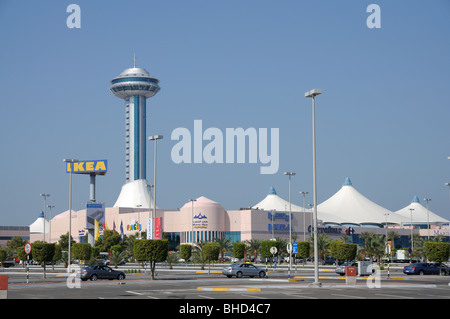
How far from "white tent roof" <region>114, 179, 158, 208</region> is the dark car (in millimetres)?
131677

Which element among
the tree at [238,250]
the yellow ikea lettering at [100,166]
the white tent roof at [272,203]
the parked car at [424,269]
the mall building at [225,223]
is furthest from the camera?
the white tent roof at [272,203]

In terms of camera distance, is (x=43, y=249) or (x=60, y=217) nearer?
(x=43, y=249)

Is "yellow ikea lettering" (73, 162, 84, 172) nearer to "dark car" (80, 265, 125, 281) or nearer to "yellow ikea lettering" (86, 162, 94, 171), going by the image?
"yellow ikea lettering" (86, 162, 94, 171)

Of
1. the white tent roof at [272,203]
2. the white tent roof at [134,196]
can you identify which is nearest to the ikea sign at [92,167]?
the white tent roof at [134,196]

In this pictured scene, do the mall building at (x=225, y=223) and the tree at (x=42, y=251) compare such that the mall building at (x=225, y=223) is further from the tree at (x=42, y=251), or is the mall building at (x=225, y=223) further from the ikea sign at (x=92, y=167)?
the tree at (x=42, y=251)

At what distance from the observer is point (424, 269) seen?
180 ft

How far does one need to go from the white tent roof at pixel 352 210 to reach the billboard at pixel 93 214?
6163cm

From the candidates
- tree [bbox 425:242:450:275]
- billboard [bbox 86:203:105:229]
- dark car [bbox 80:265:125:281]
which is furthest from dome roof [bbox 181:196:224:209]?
dark car [bbox 80:265:125:281]

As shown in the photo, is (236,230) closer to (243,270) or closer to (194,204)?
(194,204)

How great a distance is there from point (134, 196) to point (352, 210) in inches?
2564

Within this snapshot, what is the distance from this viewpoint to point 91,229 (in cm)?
13362

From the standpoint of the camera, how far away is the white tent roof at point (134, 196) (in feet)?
594
